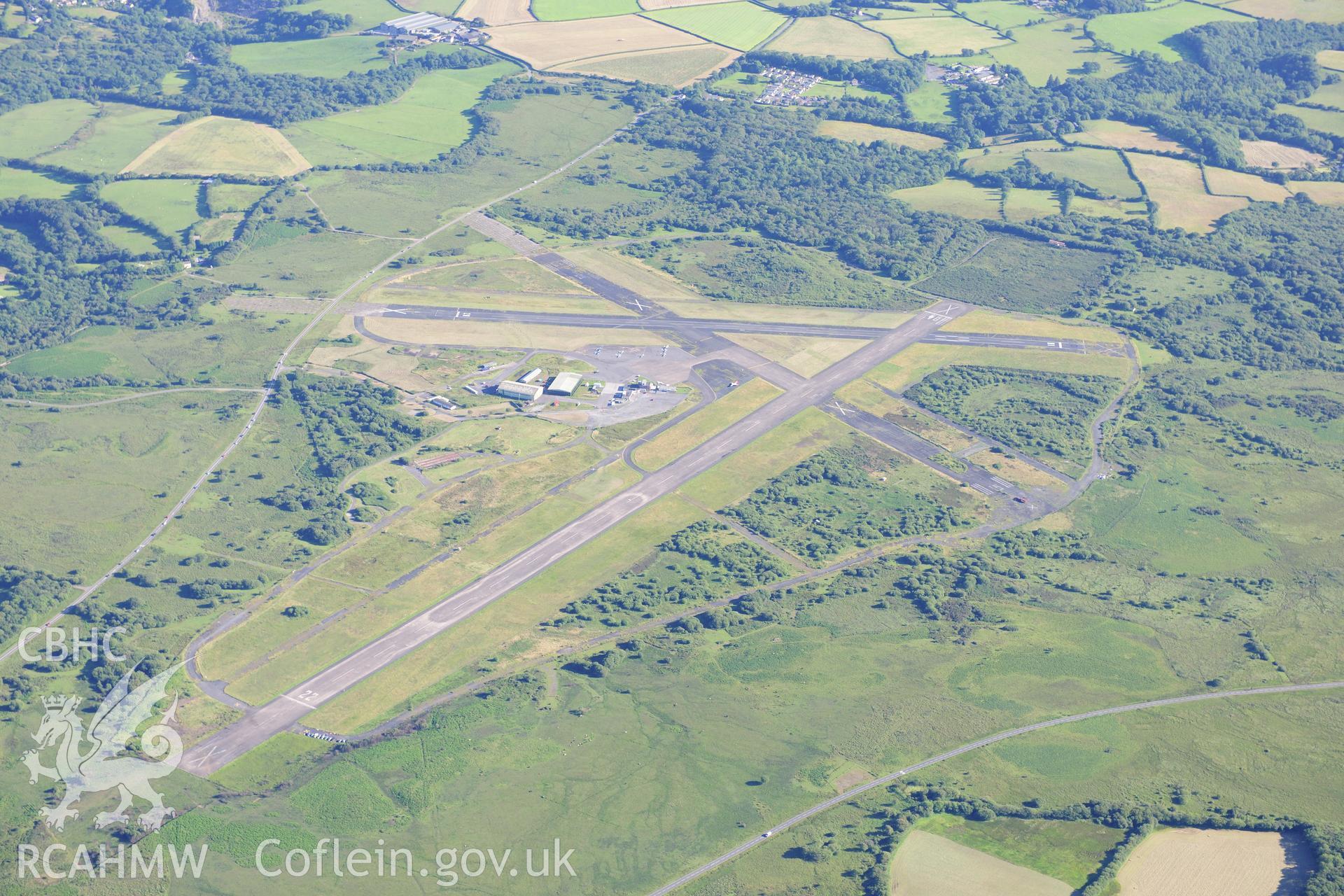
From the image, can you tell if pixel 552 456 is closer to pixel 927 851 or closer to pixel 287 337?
pixel 287 337

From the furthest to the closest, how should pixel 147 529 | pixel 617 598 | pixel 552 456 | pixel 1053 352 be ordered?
pixel 1053 352
pixel 552 456
pixel 147 529
pixel 617 598

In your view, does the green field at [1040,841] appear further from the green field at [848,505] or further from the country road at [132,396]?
the country road at [132,396]

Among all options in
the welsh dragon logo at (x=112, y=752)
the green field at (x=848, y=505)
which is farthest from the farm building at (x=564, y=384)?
the welsh dragon logo at (x=112, y=752)

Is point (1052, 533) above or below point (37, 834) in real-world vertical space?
above

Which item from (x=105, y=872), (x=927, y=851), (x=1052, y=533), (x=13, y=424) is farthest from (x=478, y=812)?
(x=13, y=424)
